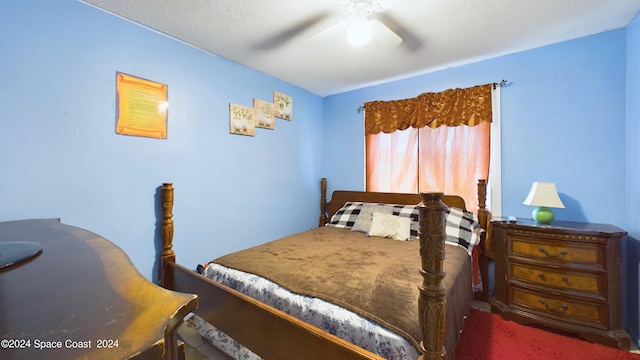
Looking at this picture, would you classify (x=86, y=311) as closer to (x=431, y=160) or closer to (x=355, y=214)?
(x=355, y=214)

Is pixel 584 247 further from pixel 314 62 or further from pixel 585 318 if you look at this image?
pixel 314 62

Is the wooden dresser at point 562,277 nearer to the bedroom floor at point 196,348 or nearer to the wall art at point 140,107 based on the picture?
the bedroom floor at point 196,348

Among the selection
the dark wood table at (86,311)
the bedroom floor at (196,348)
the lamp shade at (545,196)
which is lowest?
the bedroom floor at (196,348)

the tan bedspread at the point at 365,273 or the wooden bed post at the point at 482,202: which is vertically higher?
the wooden bed post at the point at 482,202

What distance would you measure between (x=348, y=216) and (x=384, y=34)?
6.12ft

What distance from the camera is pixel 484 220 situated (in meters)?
2.47

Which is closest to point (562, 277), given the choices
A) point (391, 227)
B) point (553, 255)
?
point (553, 255)

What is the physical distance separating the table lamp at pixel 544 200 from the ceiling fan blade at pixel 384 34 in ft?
5.45

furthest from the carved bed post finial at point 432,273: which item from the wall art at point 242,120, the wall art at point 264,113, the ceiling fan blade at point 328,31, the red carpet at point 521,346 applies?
the wall art at point 264,113

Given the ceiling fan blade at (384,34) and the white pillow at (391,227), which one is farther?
the white pillow at (391,227)

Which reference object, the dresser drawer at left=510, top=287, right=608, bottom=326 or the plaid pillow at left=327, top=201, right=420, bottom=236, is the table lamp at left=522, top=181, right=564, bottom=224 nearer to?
the dresser drawer at left=510, top=287, right=608, bottom=326

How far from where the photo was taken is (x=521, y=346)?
5.86 ft

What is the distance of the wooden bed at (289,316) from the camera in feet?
2.98

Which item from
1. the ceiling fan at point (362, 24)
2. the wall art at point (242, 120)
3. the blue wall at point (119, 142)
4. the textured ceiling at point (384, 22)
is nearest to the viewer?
the blue wall at point (119, 142)
